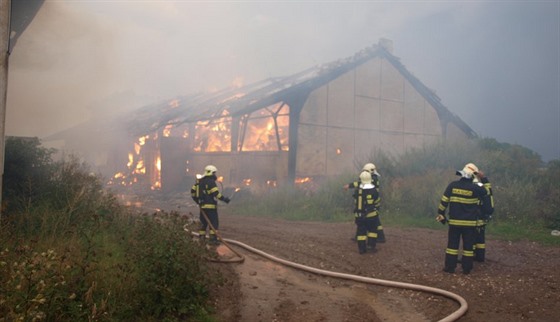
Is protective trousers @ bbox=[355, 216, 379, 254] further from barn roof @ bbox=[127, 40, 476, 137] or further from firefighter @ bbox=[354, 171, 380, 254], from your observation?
barn roof @ bbox=[127, 40, 476, 137]

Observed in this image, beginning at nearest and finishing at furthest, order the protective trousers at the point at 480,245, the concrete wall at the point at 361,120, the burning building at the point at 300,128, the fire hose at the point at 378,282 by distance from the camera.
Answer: the fire hose at the point at 378,282 → the protective trousers at the point at 480,245 → the burning building at the point at 300,128 → the concrete wall at the point at 361,120

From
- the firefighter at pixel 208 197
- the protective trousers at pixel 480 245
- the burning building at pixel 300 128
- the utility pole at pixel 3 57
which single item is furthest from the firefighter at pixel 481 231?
the burning building at pixel 300 128

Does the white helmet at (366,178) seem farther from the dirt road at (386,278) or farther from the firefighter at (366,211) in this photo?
the dirt road at (386,278)

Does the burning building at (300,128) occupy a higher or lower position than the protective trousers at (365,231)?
higher

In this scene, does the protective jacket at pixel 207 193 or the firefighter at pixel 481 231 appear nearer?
the firefighter at pixel 481 231

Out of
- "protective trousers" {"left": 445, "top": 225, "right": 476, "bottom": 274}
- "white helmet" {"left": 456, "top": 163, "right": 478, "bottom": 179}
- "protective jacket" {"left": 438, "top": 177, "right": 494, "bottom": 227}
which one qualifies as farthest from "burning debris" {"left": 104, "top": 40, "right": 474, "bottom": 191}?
"protective trousers" {"left": 445, "top": 225, "right": 476, "bottom": 274}

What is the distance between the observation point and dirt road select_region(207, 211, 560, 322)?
5.12 metres

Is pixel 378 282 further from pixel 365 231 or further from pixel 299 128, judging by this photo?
pixel 299 128

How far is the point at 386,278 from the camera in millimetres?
6699

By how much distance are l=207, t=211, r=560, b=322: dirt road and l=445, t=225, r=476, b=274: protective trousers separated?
0.56 feet

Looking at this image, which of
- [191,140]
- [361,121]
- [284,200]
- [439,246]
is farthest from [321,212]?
[191,140]

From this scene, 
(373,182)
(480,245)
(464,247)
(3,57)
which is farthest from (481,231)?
(3,57)

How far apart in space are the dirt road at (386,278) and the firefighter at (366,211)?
0.31m

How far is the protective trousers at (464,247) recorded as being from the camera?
670cm
